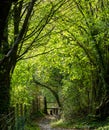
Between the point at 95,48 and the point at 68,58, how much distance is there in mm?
2885

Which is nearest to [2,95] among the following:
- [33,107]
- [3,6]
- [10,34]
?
[10,34]

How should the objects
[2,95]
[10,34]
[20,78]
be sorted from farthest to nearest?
[20,78], [10,34], [2,95]

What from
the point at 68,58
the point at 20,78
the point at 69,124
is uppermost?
the point at 68,58

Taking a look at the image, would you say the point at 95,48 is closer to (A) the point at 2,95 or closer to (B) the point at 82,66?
(B) the point at 82,66

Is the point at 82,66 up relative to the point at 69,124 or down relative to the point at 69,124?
up

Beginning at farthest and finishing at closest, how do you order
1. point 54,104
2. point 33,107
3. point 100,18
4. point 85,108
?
point 54,104
point 33,107
point 85,108
point 100,18

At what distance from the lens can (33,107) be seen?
38.4m

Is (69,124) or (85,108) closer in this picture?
(69,124)

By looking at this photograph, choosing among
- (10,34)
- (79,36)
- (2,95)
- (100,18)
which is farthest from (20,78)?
(2,95)

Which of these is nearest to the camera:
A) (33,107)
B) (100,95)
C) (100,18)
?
(100,18)

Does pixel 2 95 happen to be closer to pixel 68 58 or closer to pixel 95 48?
pixel 95 48

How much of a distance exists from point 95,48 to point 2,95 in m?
11.5

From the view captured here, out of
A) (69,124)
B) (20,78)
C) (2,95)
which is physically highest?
(20,78)

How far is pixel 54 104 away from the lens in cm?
5138
